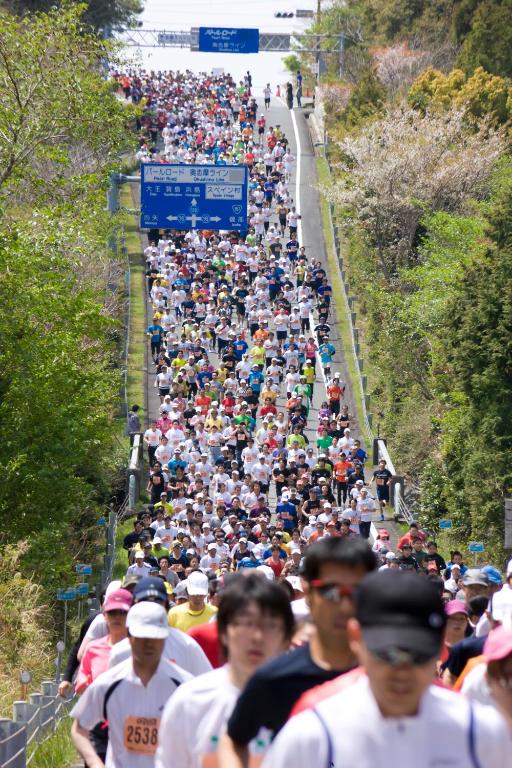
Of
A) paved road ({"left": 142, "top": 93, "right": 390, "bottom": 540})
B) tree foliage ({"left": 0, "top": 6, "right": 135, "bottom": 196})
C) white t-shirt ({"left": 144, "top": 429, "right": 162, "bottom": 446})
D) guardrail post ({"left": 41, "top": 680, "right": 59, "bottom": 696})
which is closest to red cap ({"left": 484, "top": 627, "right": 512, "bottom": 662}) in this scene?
guardrail post ({"left": 41, "top": 680, "right": 59, "bottom": 696})

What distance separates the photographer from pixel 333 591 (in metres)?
5.10

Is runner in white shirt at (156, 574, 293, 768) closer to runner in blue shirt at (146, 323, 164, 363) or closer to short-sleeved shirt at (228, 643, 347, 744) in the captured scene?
short-sleeved shirt at (228, 643, 347, 744)

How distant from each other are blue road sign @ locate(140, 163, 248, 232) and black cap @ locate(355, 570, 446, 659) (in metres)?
38.7

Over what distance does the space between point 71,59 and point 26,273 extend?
868 cm

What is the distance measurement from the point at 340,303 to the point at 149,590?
139ft

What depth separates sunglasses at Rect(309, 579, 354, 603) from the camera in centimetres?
509

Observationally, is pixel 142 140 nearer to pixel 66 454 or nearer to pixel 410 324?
pixel 410 324

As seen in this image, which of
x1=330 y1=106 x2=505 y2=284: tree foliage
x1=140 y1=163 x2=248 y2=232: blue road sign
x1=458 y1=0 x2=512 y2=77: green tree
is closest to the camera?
x1=140 y1=163 x2=248 y2=232: blue road sign

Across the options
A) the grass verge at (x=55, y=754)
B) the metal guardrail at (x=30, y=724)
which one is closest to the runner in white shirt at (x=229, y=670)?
the metal guardrail at (x=30, y=724)

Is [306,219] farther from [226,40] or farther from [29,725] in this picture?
[29,725]

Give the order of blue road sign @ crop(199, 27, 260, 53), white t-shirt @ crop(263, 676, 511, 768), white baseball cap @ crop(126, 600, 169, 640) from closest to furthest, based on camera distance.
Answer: white t-shirt @ crop(263, 676, 511, 768), white baseball cap @ crop(126, 600, 169, 640), blue road sign @ crop(199, 27, 260, 53)

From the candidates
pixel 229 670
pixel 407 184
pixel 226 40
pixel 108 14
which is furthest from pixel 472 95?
pixel 229 670

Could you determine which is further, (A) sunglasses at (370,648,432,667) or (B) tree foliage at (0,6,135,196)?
(B) tree foliage at (0,6,135,196)

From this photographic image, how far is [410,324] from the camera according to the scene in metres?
39.8
